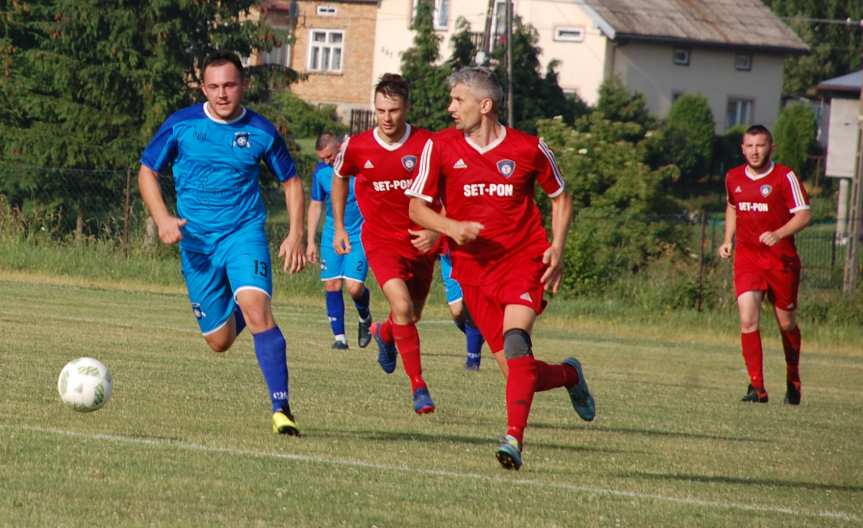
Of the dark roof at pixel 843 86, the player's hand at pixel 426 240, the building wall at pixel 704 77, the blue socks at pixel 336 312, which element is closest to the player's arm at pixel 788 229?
the blue socks at pixel 336 312

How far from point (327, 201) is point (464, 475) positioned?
31.9 ft

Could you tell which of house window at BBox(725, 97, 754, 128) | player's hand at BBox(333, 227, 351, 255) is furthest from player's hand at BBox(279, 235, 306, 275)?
house window at BBox(725, 97, 754, 128)

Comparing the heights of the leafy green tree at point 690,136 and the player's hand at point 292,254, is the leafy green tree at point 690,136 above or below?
above

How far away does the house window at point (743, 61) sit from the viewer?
6719 centimetres

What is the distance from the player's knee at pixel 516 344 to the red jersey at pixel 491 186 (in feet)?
1.60

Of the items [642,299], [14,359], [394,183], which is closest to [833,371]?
[642,299]

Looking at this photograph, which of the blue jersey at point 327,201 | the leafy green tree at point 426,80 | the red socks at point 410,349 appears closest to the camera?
the red socks at point 410,349

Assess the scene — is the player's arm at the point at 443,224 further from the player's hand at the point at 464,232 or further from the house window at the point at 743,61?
the house window at the point at 743,61

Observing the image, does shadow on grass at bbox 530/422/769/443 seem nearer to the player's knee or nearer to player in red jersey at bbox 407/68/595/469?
player in red jersey at bbox 407/68/595/469

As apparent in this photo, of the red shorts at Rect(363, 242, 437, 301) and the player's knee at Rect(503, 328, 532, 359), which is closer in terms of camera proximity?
the player's knee at Rect(503, 328, 532, 359)

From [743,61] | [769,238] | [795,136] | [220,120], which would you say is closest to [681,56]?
[743,61]

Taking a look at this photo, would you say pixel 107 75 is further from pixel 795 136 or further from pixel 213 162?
pixel 795 136

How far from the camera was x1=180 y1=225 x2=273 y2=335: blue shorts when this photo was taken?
9.47m

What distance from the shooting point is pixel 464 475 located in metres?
8.17
